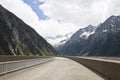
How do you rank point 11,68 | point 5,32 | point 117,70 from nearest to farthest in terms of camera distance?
point 117,70 < point 11,68 < point 5,32

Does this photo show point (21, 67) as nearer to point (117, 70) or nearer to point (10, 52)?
point (117, 70)

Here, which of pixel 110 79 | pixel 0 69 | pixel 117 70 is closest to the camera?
pixel 117 70

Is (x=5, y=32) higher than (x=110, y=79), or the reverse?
(x=5, y=32)

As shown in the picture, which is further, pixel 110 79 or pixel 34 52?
pixel 34 52

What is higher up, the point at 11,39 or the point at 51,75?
the point at 11,39

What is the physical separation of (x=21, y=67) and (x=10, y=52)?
8570 centimetres

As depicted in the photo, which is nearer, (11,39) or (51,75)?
(51,75)

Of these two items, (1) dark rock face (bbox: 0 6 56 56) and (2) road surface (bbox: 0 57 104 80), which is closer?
(2) road surface (bbox: 0 57 104 80)

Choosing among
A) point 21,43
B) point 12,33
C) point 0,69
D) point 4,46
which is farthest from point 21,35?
point 0,69

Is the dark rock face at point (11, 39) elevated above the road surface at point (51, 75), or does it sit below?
above

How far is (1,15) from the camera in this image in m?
141

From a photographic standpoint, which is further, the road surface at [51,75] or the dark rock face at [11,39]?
the dark rock face at [11,39]

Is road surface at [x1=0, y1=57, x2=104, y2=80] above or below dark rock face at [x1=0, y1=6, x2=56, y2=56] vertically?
below

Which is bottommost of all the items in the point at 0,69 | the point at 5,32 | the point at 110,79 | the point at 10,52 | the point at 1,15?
the point at 110,79
